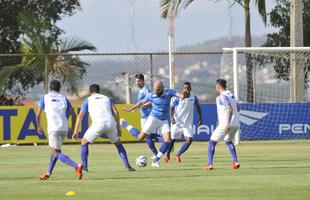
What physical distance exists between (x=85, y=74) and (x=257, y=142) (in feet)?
21.9

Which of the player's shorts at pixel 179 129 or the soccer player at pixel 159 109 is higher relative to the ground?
the soccer player at pixel 159 109

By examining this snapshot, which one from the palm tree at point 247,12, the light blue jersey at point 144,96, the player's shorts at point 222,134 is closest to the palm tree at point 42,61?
the palm tree at point 247,12

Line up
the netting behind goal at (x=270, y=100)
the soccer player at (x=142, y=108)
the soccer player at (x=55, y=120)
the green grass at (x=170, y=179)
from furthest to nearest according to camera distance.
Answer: the netting behind goal at (x=270, y=100) → the soccer player at (x=142, y=108) → the soccer player at (x=55, y=120) → the green grass at (x=170, y=179)

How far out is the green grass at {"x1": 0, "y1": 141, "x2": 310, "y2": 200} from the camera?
46.9 ft

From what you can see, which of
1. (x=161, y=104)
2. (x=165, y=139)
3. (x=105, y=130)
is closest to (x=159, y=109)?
(x=161, y=104)

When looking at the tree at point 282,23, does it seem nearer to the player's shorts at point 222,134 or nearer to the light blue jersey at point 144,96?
the light blue jersey at point 144,96

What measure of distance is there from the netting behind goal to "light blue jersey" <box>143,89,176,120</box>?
10.4 m

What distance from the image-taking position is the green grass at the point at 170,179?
1430cm

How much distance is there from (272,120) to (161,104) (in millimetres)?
11882

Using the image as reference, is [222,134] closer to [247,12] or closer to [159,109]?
[159,109]

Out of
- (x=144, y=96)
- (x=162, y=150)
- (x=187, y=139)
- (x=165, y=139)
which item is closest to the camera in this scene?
(x=162, y=150)

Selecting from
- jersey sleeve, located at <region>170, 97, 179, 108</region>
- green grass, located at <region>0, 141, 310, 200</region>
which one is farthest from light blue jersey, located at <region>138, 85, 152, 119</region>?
green grass, located at <region>0, 141, 310, 200</region>

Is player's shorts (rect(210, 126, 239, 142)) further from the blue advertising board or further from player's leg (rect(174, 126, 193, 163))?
the blue advertising board

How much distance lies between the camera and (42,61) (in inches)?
1341
